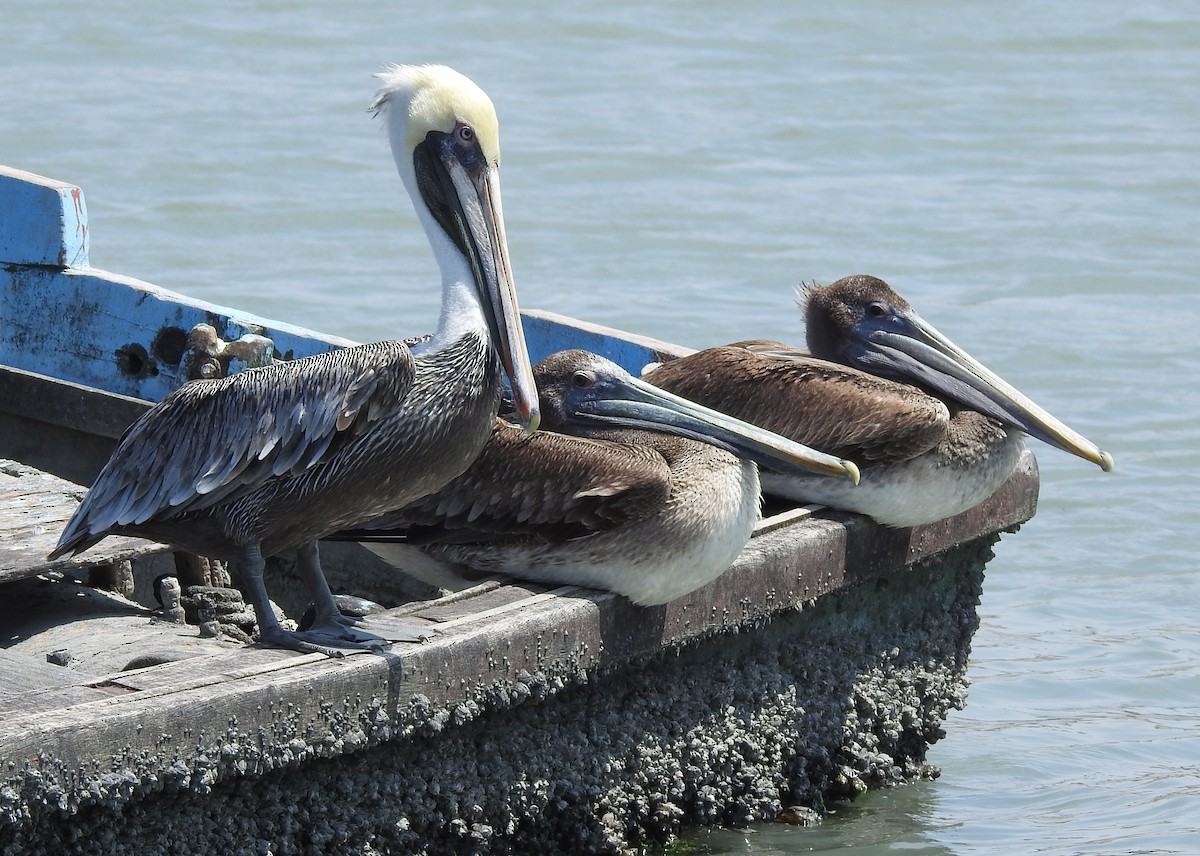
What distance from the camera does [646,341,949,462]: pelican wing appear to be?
5273 mm

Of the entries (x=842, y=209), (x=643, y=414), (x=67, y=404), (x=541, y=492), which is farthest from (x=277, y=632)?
(x=842, y=209)

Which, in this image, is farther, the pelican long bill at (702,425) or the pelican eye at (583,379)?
the pelican eye at (583,379)

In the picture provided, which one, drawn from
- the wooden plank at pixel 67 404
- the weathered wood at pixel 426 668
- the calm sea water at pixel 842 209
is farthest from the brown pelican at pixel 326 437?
the wooden plank at pixel 67 404

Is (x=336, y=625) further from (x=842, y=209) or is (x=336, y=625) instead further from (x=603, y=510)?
(x=842, y=209)

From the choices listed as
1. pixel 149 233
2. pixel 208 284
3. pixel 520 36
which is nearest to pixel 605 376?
pixel 208 284

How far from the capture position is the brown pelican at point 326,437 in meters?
4.09

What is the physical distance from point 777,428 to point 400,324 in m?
6.75

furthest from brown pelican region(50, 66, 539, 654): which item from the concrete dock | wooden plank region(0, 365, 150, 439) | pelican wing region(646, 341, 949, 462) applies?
wooden plank region(0, 365, 150, 439)

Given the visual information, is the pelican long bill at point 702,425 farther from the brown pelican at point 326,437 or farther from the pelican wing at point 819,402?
the brown pelican at point 326,437

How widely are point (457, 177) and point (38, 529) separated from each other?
1507 mm

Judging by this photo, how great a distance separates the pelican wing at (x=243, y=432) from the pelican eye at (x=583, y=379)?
0.96 m

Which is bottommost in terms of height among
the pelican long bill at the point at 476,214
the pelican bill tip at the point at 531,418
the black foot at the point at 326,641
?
the black foot at the point at 326,641

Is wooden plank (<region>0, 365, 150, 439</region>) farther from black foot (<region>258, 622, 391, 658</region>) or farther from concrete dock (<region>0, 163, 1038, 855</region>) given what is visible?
black foot (<region>258, 622, 391, 658</region>)

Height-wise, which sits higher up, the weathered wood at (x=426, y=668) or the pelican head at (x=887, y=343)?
the pelican head at (x=887, y=343)
